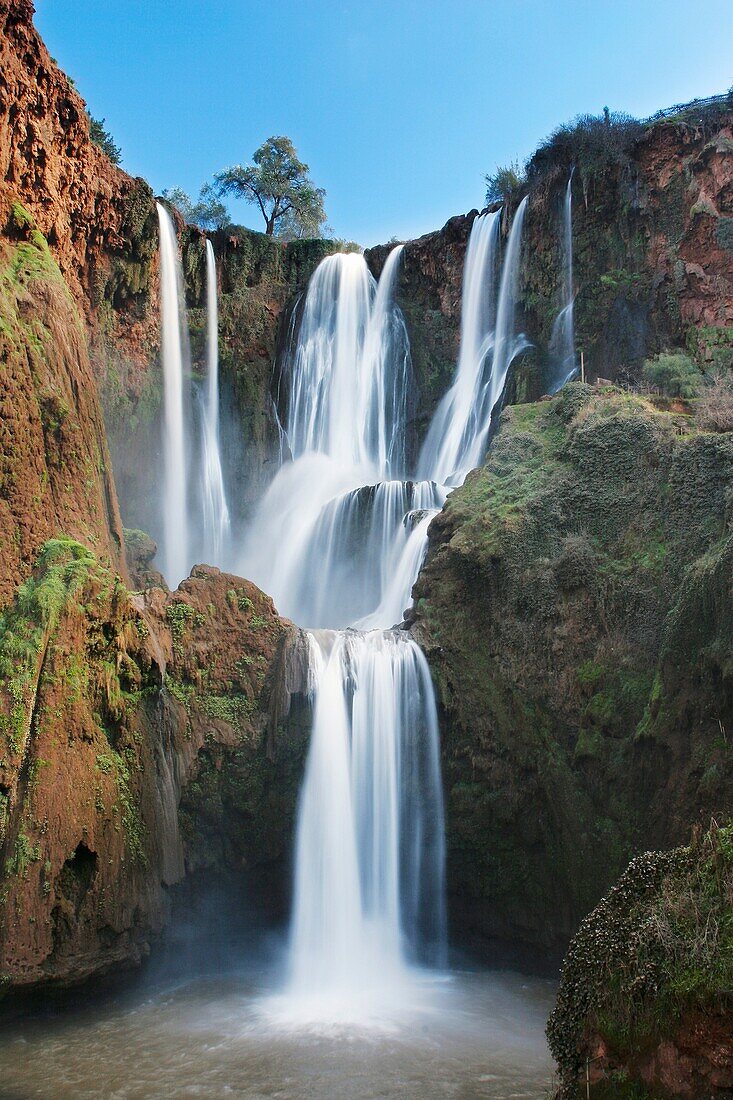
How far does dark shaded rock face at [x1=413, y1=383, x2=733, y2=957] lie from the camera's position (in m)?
12.9

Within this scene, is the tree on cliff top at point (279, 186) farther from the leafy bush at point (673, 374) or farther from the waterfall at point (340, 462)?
the leafy bush at point (673, 374)

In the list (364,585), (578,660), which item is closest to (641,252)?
(364,585)

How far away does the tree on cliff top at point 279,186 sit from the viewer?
131 feet

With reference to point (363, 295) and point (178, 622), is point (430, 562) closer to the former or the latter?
point (178, 622)

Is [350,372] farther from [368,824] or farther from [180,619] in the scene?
[368,824]

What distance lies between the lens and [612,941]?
305 inches

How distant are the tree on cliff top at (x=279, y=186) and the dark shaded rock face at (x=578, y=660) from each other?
28096mm

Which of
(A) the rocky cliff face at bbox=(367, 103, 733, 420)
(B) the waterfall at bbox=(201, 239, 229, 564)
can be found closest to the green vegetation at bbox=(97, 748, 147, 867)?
(B) the waterfall at bbox=(201, 239, 229, 564)

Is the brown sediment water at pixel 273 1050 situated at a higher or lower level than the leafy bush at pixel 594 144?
lower

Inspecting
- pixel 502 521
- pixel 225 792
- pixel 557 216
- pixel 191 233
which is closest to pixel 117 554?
pixel 225 792

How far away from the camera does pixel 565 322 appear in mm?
25000

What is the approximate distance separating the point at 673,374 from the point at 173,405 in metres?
14.2

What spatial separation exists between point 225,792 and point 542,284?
18.0 metres

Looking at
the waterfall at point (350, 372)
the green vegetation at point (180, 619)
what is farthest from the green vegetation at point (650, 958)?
the waterfall at point (350, 372)
